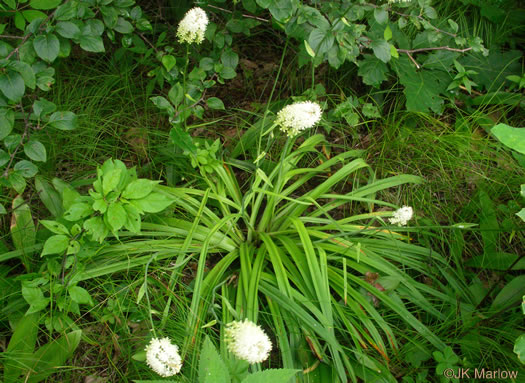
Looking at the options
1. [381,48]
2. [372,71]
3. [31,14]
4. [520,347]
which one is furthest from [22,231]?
[520,347]

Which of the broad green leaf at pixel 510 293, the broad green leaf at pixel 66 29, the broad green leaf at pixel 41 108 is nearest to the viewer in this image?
the broad green leaf at pixel 66 29

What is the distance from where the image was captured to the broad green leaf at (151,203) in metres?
1.70

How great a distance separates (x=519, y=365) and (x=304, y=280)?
3.33ft

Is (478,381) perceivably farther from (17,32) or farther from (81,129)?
(17,32)

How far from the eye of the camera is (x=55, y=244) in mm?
1708

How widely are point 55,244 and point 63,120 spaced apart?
0.57 meters

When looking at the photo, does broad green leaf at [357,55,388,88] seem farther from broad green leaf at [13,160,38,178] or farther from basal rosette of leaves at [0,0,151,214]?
broad green leaf at [13,160,38,178]

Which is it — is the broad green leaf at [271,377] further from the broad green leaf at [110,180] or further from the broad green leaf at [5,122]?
the broad green leaf at [5,122]

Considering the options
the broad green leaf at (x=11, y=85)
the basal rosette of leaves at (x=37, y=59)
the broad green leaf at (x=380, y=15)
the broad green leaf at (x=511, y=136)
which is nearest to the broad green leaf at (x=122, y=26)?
the basal rosette of leaves at (x=37, y=59)

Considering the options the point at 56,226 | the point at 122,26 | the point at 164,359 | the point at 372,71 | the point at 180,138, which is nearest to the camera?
the point at 164,359

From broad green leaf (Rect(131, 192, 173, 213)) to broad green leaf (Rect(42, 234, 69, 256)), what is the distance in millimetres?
341

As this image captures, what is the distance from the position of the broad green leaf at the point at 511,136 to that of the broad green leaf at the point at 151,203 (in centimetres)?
131

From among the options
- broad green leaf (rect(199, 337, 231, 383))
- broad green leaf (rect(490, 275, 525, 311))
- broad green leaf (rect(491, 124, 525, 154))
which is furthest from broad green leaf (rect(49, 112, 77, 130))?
broad green leaf (rect(490, 275, 525, 311))

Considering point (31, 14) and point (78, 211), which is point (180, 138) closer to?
point (78, 211)
